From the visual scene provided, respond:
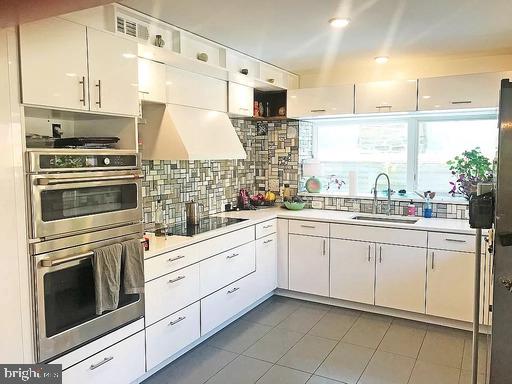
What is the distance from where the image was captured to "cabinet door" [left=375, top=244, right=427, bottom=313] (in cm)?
376

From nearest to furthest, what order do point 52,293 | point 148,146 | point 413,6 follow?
point 52,293 < point 413,6 < point 148,146

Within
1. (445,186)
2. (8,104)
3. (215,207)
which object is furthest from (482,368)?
(8,104)

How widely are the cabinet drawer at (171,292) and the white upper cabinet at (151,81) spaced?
4.13 feet

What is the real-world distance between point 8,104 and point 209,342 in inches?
90.6

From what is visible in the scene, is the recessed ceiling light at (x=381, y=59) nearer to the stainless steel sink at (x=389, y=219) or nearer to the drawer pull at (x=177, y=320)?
the stainless steel sink at (x=389, y=219)

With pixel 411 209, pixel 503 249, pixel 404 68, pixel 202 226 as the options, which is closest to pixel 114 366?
pixel 202 226

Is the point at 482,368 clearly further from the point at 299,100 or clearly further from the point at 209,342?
the point at 299,100

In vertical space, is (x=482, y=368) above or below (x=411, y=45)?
below

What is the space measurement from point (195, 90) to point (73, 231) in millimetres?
1697

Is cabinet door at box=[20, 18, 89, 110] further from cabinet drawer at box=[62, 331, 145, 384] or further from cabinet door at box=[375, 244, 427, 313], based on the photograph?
cabinet door at box=[375, 244, 427, 313]

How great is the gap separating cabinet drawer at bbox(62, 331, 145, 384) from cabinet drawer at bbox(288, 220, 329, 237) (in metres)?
2.01

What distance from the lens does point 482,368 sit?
117 inches

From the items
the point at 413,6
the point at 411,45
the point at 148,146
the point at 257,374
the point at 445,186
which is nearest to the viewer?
the point at 413,6

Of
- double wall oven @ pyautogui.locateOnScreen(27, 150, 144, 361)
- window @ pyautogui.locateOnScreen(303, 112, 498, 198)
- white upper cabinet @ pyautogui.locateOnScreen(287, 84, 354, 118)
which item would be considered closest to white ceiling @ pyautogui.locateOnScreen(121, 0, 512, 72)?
white upper cabinet @ pyautogui.locateOnScreen(287, 84, 354, 118)
